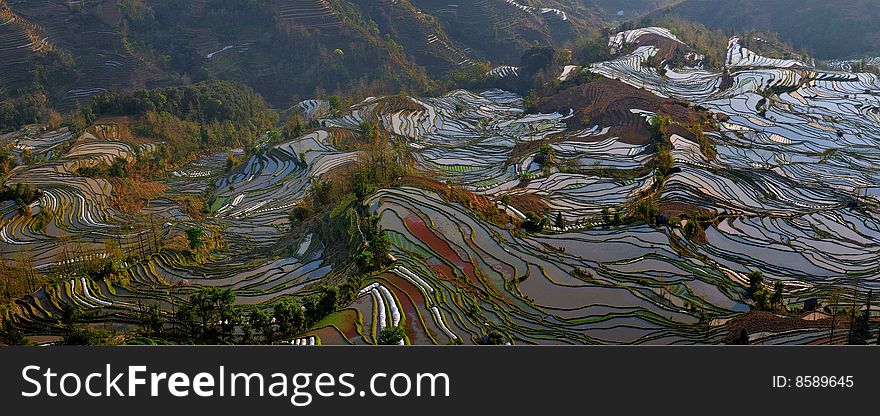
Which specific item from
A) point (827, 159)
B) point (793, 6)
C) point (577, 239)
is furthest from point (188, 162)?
point (793, 6)

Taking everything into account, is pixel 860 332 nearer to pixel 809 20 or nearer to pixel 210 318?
pixel 210 318

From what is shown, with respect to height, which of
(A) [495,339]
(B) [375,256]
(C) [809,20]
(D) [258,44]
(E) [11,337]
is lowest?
(C) [809,20]

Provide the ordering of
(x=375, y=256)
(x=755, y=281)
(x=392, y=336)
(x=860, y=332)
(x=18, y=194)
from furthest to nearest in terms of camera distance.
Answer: (x=18, y=194), (x=375, y=256), (x=755, y=281), (x=860, y=332), (x=392, y=336)

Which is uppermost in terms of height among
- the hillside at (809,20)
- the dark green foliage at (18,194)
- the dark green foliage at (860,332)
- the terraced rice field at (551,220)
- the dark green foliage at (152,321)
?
the dark green foliage at (152,321)

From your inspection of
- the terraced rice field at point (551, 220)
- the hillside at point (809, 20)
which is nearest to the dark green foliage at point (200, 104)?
the terraced rice field at point (551, 220)

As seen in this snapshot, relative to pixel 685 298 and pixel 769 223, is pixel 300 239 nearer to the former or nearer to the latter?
pixel 685 298

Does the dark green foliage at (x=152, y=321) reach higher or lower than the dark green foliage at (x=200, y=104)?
higher

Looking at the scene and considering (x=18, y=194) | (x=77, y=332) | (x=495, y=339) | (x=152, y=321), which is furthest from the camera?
(x=18, y=194)

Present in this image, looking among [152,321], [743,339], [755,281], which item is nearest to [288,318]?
[152,321]

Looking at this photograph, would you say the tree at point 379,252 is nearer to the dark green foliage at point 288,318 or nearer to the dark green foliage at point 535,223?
the dark green foliage at point 288,318
